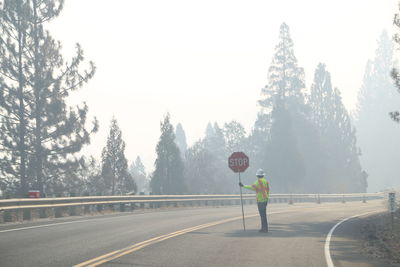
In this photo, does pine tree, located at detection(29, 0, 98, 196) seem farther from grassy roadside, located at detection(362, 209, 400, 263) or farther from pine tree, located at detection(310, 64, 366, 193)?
pine tree, located at detection(310, 64, 366, 193)

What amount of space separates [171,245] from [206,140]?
3818 inches

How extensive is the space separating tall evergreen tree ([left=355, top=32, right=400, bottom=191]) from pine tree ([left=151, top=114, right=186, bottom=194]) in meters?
109

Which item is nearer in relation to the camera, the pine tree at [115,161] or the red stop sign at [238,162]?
the red stop sign at [238,162]

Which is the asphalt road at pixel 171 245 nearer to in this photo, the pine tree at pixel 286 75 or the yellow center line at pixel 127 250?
the yellow center line at pixel 127 250

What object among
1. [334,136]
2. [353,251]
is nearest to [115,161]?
[353,251]

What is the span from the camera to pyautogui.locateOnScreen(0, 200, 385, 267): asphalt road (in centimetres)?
1043

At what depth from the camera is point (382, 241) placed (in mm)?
15531

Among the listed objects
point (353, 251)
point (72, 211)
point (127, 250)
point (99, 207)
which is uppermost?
point (99, 207)

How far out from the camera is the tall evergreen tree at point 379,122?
164m

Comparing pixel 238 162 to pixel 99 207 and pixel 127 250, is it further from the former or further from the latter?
pixel 99 207

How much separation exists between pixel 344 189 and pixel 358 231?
6801 cm

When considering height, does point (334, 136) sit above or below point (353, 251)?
above

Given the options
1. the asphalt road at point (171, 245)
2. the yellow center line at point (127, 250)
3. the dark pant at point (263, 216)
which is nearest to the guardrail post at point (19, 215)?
the asphalt road at point (171, 245)

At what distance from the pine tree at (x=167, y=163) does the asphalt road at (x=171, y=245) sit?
4337 cm
